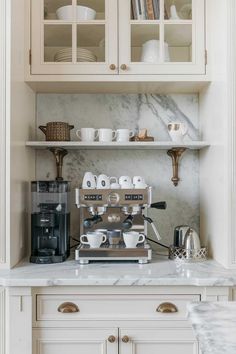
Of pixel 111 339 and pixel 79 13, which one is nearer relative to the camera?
pixel 111 339

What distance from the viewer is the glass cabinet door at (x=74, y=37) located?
1.77 meters

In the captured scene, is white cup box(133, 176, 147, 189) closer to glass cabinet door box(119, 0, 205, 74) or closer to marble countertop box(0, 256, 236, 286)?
marble countertop box(0, 256, 236, 286)

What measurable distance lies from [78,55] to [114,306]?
3.85 feet

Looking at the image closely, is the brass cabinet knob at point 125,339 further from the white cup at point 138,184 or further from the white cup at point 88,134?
the white cup at point 88,134

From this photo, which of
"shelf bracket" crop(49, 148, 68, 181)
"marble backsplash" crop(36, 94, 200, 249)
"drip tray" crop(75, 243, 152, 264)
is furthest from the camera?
"marble backsplash" crop(36, 94, 200, 249)

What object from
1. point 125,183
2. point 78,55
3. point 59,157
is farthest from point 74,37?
point 125,183

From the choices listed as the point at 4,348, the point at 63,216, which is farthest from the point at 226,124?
the point at 4,348

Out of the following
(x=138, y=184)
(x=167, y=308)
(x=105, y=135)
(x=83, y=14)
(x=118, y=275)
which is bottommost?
(x=167, y=308)

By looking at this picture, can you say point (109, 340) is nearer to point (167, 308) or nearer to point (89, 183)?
point (167, 308)

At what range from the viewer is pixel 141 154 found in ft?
6.88

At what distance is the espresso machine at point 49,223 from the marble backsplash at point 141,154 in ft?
1.03

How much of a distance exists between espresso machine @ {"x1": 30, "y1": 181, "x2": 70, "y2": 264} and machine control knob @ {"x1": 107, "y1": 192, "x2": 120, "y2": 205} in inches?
9.2

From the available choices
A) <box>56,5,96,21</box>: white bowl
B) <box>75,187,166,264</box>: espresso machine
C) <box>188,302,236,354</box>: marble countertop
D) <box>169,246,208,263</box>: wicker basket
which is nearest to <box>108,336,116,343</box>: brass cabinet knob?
<box>75,187,166,264</box>: espresso machine

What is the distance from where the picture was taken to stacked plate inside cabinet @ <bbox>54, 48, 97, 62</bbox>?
179 cm
